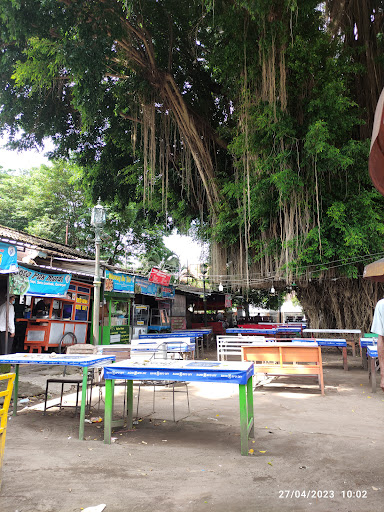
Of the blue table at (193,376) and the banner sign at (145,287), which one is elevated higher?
the banner sign at (145,287)

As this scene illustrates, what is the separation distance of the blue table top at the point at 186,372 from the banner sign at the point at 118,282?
267 inches

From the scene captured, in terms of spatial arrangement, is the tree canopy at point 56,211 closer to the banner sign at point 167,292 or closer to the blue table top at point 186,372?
the banner sign at point 167,292

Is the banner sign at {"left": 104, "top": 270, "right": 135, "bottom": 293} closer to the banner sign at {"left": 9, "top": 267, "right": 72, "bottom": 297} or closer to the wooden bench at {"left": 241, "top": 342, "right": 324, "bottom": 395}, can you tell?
the banner sign at {"left": 9, "top": 267, "right": 72, "bottom": 297}

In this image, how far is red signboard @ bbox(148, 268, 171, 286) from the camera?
12469 millimetres

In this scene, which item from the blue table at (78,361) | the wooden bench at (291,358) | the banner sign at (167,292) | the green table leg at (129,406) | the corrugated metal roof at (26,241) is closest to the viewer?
the blue table at (78,361)

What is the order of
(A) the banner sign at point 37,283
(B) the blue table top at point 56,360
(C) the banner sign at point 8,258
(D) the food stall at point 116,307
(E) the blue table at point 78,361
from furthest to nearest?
(D) the food stall at point 116,307
(A) the banner sign at point 37,283
(C) the banner sign at point 8,258
(B) the blue table top at point 56,360
(E) the blue table at point 78,361

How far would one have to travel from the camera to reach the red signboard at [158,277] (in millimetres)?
12469

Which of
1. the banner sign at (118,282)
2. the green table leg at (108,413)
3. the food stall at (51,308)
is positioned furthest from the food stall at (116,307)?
the green table leg at (108,413)

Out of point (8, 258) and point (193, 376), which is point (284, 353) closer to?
point (193, 376)

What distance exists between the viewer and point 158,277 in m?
12.8

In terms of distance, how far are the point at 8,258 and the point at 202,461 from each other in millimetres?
5297

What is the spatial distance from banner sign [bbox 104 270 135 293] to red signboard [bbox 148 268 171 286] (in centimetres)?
88

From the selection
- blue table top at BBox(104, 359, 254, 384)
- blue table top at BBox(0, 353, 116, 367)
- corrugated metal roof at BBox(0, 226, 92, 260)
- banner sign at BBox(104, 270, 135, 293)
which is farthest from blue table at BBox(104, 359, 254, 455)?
banner sign at BBox(104, 270, 135, 293)

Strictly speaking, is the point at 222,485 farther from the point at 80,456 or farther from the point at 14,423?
the point at 14,423
